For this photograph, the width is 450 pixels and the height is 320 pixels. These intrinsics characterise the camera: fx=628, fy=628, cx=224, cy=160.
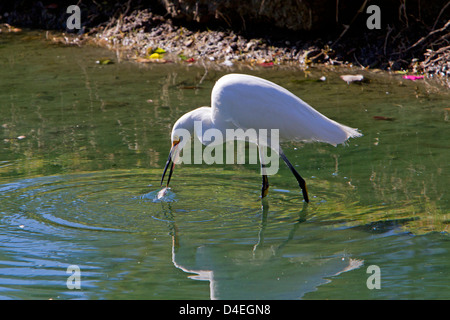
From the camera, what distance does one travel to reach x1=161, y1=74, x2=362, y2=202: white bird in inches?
177

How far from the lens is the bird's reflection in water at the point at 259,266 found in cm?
310

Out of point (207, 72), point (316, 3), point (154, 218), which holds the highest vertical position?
point (316, 3)

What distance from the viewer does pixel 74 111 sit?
6.54 meters

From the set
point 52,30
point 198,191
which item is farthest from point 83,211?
point 52,30

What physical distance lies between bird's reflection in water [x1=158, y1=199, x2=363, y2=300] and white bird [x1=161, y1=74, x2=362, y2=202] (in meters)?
0.94

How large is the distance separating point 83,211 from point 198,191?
86 centimetres

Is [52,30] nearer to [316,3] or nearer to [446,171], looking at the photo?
[316,3]

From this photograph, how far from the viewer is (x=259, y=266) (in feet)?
11.2

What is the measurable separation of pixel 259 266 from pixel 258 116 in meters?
1.44

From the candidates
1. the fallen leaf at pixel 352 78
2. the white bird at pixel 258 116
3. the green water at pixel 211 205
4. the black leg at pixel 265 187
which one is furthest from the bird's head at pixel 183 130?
the fallen leaf at pixel 352 78

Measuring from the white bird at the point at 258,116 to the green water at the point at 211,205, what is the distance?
375mm

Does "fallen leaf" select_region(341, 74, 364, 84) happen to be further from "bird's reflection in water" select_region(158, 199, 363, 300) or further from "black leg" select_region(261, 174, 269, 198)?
"bird's reflection in water" select_region(158, 199, 363, 300)

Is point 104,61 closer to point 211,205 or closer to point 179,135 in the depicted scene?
point 179,135

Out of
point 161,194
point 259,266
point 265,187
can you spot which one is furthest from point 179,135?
point 259,266
